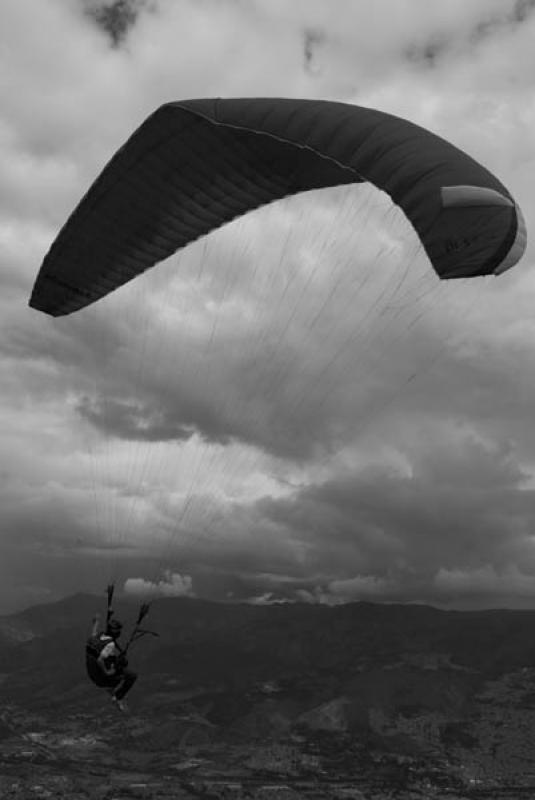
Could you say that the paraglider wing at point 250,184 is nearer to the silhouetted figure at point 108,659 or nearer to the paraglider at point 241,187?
the paraglider at point 241,187

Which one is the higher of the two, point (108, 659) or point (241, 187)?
point (241, 187)

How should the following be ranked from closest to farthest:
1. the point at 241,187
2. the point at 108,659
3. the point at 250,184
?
the point at 108,659, the point at 250,184, the point at 241,187

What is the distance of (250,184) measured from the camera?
22828 mm

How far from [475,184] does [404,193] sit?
1519 mm

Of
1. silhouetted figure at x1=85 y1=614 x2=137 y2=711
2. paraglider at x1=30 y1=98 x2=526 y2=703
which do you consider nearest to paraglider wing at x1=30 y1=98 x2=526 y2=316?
paraglider at x1=30 y1=98 x2=526 y2=703

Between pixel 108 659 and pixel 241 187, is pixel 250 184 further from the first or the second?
pixel 108 659

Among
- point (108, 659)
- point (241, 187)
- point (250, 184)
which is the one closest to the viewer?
point (108, 659)

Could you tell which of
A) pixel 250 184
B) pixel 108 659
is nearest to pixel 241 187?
pixel 250 184

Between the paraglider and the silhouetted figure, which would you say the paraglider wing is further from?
the silhouetted figure

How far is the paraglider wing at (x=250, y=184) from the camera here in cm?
1566

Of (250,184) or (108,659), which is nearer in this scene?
(108,659)

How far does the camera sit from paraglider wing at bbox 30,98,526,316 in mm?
15659

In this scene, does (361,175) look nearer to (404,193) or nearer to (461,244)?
(404,193)

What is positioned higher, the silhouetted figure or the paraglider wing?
the paraglider wing
